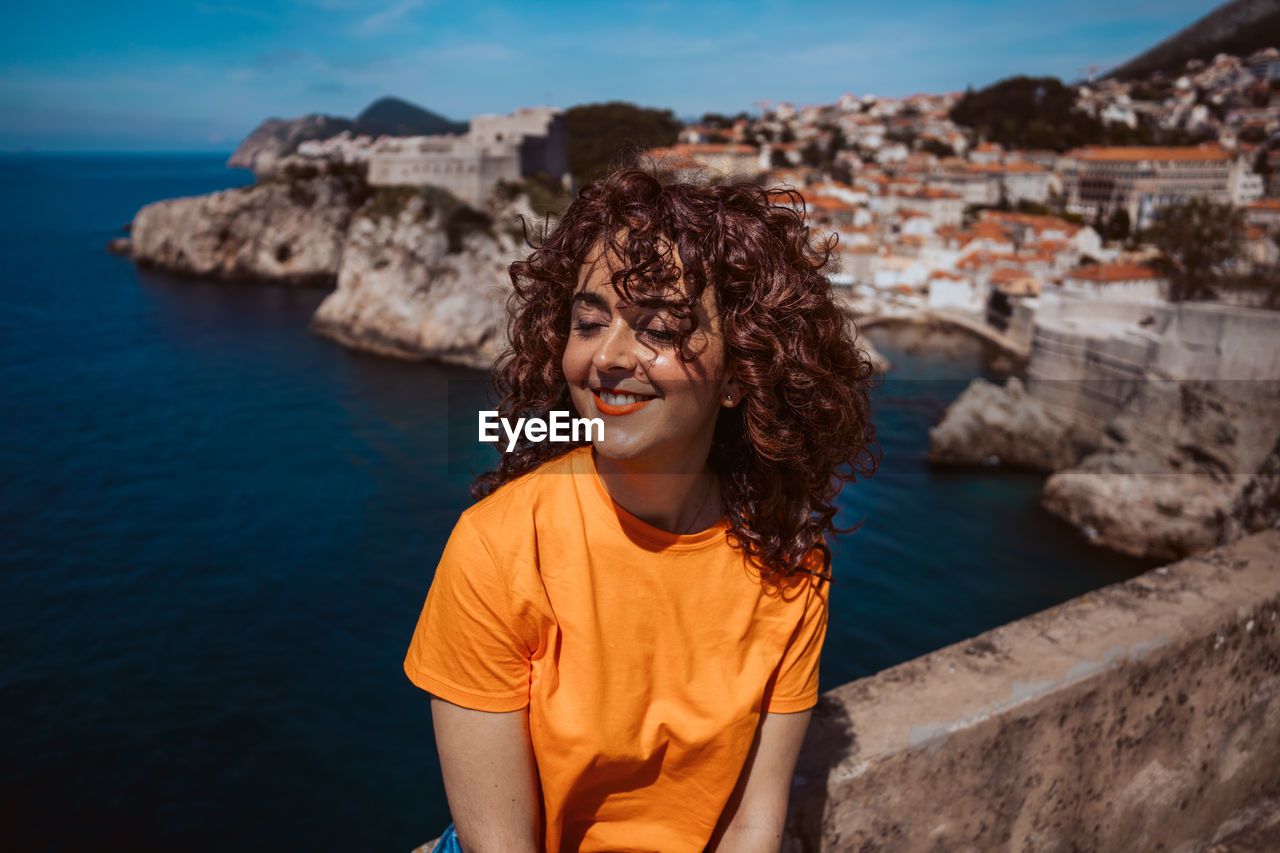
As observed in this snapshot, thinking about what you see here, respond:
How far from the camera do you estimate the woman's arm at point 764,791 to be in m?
1.15

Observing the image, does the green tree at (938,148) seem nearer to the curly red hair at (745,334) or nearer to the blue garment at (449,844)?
the curly red hair at (745,334)

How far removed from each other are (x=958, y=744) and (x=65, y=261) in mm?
38275

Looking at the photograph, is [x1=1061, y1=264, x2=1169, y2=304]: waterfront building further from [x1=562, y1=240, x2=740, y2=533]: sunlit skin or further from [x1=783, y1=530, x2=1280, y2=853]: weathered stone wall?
[x1=562, y1=240, x2=740, y2=533]: sunlit skin

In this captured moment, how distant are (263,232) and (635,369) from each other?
37.1 m

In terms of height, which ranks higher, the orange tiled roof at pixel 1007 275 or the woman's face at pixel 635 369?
the woman's face at pixel 635 369

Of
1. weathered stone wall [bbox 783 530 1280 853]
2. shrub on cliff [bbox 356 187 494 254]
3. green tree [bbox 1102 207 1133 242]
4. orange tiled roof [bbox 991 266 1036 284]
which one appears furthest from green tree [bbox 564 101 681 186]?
weathered stone wall [bbox 783 530 1280 853]

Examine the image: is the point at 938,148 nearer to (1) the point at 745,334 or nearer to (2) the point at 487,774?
(1) the point at 745,334

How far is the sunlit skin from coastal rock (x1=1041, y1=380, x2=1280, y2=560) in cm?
1529

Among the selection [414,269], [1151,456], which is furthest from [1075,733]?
[414,269]

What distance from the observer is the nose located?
1015 millimetres

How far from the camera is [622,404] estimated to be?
40.9 inches

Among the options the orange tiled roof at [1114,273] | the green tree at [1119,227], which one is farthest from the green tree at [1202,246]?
the green tree at [1119,227]

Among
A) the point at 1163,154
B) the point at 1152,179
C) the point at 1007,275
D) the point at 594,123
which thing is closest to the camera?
the point at 1007,275

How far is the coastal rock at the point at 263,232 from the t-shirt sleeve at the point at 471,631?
35.7 meters
